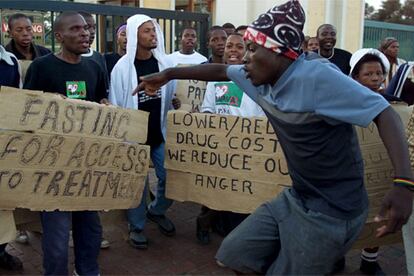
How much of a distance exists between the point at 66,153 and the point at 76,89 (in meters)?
0.50

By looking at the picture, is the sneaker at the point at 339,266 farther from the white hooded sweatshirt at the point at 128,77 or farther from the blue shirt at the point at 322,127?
the white hooded sweatshirt at the point at 128,77

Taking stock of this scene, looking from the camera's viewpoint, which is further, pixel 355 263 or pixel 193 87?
pixel 193 87

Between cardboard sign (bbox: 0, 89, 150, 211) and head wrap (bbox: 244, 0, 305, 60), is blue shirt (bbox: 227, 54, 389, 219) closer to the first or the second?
head wrap (bbox: 244, 0, 305, 60)

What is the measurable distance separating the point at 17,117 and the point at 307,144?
1811mm

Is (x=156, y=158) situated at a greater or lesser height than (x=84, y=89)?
lesser

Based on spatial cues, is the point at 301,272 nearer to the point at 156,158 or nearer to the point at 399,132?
the point at 399,132

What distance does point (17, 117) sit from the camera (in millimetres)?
3010

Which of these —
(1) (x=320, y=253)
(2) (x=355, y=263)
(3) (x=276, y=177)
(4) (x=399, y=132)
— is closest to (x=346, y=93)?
(4) (x=399, y=132)

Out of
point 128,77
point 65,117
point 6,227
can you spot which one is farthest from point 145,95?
point 6,227

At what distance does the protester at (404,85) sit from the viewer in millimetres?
3957

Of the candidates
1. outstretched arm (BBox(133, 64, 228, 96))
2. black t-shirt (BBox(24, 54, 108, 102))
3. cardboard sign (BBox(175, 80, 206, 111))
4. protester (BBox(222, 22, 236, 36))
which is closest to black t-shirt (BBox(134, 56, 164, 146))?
cardboard sign (BBox(175, 80, 206, 111))

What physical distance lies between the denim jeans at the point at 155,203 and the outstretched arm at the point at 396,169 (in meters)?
2.58

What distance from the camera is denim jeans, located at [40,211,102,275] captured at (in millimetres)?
3195

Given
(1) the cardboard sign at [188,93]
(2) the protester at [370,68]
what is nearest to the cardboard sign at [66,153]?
(1) the cardboard sign at [188,93]
